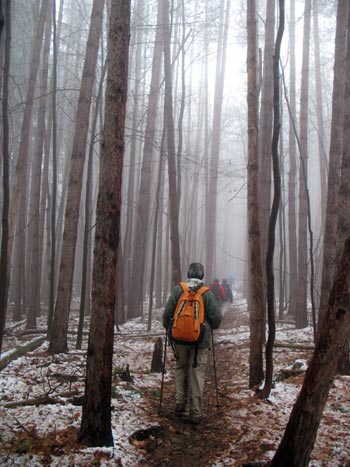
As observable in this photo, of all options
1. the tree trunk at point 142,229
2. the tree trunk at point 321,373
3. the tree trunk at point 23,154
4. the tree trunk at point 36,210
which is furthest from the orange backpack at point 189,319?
the tree trunk at point 142,229


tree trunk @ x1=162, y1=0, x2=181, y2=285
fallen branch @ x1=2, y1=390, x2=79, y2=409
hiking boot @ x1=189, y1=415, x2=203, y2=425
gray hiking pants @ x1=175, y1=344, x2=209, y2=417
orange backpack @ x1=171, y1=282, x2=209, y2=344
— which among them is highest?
tree trunk @ x1=162, y1=0, x2=181, y2=285

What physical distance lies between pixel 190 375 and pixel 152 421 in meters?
0.68

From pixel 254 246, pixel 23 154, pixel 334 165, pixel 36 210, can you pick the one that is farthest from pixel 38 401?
pixel 36 210

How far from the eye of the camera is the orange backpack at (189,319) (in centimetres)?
480

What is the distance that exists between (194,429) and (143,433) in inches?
26.4

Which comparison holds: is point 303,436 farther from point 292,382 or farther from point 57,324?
point 57,324

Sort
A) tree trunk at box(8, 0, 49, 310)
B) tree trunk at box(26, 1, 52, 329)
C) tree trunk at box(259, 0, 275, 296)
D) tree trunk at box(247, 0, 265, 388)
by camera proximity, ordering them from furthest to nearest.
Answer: tree trunk at box(26, 1, 52, 329), tree trunk at box(8, 0, 49, 310), tree trunk at box(259, 0, 275, 296), tree trunk at box(247, 0, 265, 388)

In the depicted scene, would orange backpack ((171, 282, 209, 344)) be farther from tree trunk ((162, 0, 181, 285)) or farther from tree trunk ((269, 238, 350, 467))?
tree trunk ((162, 0, 181, 285))

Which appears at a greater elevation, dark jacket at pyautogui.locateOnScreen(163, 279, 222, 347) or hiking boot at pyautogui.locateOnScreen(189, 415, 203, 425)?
dark jacket at pyautogui.locateOnScreen(163, 279, 222, 347)

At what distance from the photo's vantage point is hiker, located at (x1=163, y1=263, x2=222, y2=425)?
Result: 4898 millimetres

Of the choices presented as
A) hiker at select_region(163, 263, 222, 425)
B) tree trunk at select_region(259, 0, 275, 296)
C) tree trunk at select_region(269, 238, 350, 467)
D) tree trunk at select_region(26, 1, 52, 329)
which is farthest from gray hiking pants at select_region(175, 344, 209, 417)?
tree trunk at select_region(26, 1, 52, 329)

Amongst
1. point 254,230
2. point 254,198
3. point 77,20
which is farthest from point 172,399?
point 77,20

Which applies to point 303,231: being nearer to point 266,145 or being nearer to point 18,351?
point 266,145

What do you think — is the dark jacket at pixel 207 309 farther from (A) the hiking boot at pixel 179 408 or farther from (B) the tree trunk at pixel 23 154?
(B) the tree trunk at pixel 23 154
